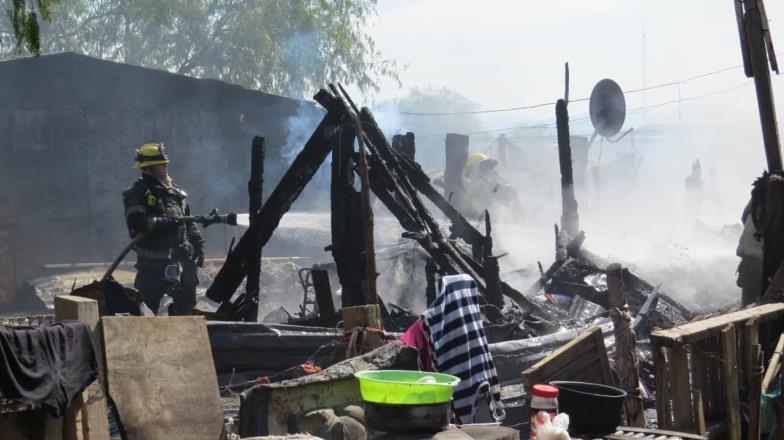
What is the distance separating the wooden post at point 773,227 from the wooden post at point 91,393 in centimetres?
659

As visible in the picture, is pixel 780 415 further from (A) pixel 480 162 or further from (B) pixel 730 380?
(A) pixel 480 162

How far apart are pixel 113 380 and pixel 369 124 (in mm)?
Answer: 7018

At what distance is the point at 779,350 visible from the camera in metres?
6.79

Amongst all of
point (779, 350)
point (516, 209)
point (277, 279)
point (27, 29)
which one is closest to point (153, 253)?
point (27, 29)

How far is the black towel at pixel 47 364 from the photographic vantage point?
4.45 metres

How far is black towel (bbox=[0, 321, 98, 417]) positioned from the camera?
4.45 m

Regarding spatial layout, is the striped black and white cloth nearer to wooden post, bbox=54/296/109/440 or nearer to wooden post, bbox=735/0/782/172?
wooden post, bbox=54/296/109/440

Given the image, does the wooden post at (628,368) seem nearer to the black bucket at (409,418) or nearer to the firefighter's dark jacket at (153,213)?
the black bucket at (409,418)

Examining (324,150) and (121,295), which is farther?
(324,150)

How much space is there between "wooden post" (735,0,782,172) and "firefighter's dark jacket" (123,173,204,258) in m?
6.75

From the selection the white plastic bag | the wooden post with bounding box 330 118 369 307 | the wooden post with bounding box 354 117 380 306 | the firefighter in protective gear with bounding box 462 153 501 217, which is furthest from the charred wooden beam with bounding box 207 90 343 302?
the firefighter in protective gear with bounding box 462 153 501 217

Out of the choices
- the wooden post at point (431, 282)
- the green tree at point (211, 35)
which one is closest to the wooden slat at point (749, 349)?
the wooden post at point (431, 282)

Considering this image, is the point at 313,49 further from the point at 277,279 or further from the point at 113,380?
the point at 113,380

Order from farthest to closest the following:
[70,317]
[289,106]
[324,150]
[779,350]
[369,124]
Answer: [289,106], [369,124], [324,150], [779,350], [70,317]
